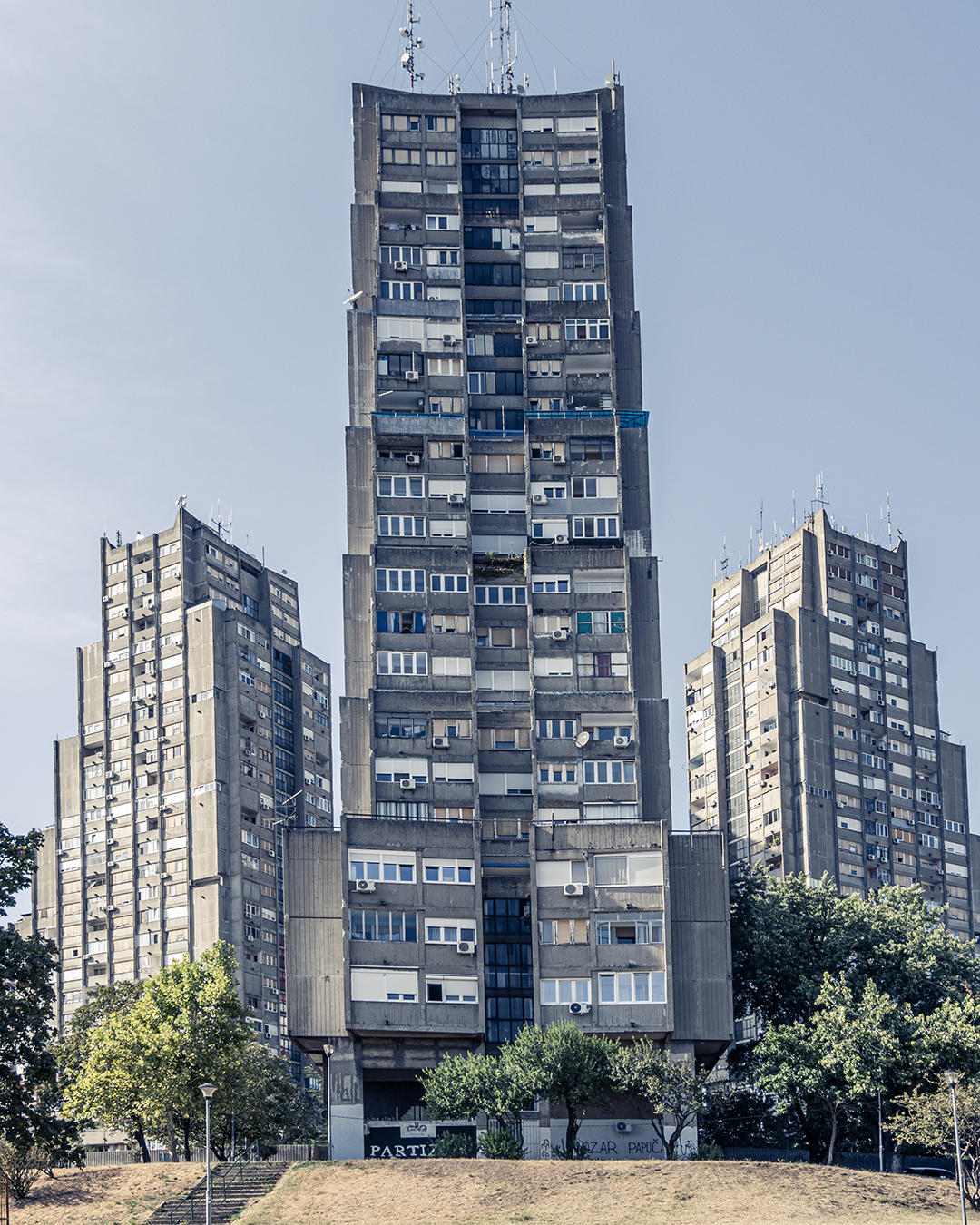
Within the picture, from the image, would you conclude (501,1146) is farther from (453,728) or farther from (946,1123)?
(453,728)

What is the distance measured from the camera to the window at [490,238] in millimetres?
124688

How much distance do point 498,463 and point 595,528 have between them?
8.24 meters

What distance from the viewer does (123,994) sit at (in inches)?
4350

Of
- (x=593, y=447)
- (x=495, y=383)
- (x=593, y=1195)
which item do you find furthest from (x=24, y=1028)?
(x=495, y=383)

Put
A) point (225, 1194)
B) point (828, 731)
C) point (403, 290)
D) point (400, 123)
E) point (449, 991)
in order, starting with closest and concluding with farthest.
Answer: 1. point (225, 1194)
2. point (449, 991)
3. point (403, 290)
4. point (400, 123)
5. point (828, 731)

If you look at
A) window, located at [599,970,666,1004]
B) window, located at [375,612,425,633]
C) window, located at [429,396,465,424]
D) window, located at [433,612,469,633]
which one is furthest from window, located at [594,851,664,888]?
window, located at [429,396,465,424]

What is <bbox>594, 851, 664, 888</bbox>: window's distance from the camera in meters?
99.9

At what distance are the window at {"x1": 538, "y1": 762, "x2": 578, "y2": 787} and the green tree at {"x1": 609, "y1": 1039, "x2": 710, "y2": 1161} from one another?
20.2m

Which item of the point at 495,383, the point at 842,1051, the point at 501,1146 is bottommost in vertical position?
the point at 501,1146

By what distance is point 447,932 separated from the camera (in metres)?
100

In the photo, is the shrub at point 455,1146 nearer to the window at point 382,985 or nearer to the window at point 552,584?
the window at point 382,985

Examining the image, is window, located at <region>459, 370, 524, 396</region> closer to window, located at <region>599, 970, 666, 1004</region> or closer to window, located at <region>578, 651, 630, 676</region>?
window, located at <region>578, 651, 630, 676</region>

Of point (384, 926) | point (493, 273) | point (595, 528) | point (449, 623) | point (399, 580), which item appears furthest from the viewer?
point (493, 273)

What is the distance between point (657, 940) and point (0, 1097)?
44547mm
